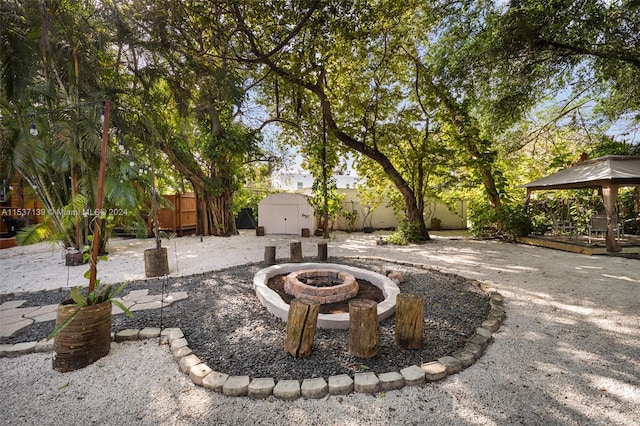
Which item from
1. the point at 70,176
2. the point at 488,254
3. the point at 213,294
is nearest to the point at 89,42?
the point at 70,176

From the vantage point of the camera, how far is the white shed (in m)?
10.8

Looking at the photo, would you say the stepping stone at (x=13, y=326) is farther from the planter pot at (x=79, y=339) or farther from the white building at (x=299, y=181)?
the white building at (x=299, y=181)

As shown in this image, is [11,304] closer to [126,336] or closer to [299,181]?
[126,336]

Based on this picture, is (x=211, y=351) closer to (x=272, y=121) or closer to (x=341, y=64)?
(x=341, y=64)

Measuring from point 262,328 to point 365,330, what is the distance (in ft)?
3.58

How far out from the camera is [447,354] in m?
2.23

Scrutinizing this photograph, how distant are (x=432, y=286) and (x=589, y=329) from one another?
1656mm

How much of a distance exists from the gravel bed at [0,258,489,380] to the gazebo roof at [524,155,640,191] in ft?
15.0

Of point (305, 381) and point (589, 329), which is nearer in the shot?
point (305, 381)

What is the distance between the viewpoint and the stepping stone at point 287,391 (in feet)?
5.77

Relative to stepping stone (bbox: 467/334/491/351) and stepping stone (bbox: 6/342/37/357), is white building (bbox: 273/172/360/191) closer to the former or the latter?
stepping stone (bbox: 6/342/37/357)

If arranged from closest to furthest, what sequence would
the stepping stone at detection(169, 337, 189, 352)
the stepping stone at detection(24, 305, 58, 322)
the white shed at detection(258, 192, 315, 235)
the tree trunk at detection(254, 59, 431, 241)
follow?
the stepping stone at detection(169, 337, 189, 352) < the stepping stone at detection(24, 305, 58, 322) < the tree trunk at detection(254, 59, 431, 241) < the white shed at detection(258, 192, 315, 235)

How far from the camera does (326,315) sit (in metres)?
2.73

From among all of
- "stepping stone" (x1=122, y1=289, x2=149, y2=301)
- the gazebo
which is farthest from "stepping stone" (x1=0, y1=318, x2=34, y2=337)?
the gazebo
